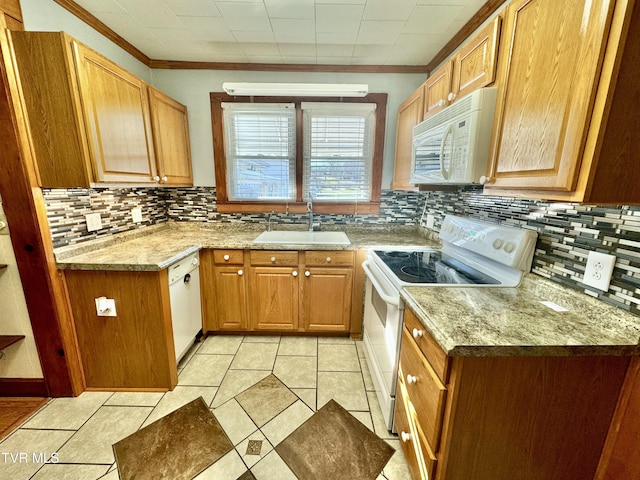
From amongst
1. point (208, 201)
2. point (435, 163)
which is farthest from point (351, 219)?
point (208, 201)

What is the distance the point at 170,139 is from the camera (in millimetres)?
2246

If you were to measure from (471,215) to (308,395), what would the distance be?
64.0 inches

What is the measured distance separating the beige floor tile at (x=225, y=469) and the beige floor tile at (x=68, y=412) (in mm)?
843

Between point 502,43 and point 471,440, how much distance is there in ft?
5.22

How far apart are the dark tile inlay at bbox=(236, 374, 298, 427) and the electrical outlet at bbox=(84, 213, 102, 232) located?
151 cm

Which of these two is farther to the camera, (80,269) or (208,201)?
(208,201)

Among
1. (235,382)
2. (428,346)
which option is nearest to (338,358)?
(235,382)

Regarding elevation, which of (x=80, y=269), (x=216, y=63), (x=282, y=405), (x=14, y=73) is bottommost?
(x=282, y=405)

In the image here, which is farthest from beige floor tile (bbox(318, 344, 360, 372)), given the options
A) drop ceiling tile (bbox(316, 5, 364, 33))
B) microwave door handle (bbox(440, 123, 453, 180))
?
drop ceiling tile (bbox(316, 5, 364, 33))

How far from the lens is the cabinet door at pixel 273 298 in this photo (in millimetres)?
2197

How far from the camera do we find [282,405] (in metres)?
1.63

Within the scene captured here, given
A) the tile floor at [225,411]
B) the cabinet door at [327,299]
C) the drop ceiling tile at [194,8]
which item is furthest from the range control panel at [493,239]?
the drop ceiling tile at [194,8]

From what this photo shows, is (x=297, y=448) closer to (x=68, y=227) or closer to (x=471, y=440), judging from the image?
(x=471, y=440)

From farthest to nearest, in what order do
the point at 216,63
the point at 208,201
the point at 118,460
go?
→ the point at 208,201 → the point at 216,63 → the point at 118,460
